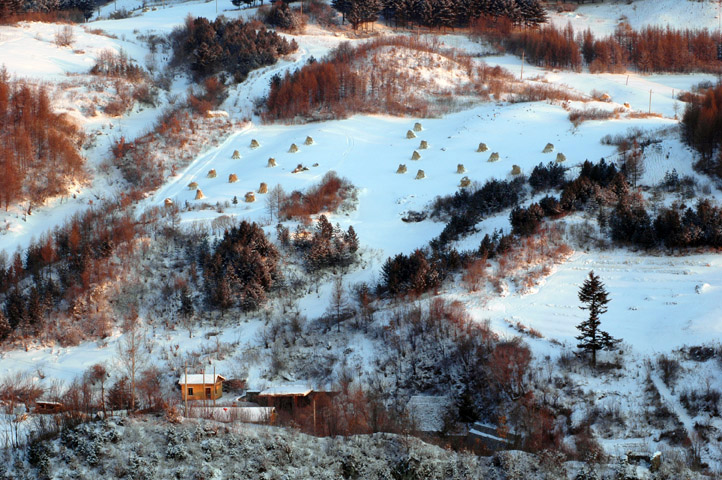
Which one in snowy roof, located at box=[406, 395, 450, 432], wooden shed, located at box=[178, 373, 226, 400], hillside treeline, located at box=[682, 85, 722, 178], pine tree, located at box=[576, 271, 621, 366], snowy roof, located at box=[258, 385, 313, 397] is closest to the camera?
snowy roof, located at box=[406, 395, 450, 432]

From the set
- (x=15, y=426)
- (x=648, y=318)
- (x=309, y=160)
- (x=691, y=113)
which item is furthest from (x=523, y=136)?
(x=15, y=426)

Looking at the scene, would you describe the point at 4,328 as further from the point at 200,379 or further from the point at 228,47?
the point at 228,47

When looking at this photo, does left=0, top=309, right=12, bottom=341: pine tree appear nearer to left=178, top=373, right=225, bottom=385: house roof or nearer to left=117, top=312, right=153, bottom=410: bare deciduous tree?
left=117, top=312, right=153, bottom=410: bare deciduous tree

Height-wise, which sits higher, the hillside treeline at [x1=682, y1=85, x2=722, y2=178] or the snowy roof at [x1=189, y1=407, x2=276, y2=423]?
the hillside treeline at [x1=682, y1=85, x2=722, y2=178]

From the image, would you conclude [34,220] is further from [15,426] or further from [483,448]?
[483,448]

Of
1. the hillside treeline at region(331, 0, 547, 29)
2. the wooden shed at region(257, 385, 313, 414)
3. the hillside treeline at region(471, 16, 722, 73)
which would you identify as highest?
the hillside treeline at region(331, 0, 547, 29)

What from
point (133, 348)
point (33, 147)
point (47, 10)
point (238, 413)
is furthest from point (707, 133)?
point (47, 10)

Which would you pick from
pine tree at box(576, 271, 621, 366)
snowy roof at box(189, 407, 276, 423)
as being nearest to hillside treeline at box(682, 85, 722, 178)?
pine tree at box(576, 271, 621, 366)

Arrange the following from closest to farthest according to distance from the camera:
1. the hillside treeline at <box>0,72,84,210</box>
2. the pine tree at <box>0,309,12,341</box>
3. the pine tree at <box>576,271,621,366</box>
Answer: the pine tree at <box>576,271,621,366</box> → the pine tree at <box>0,309,12,341</box> → the hillside treeline at <box>0,72,84,210</box>
